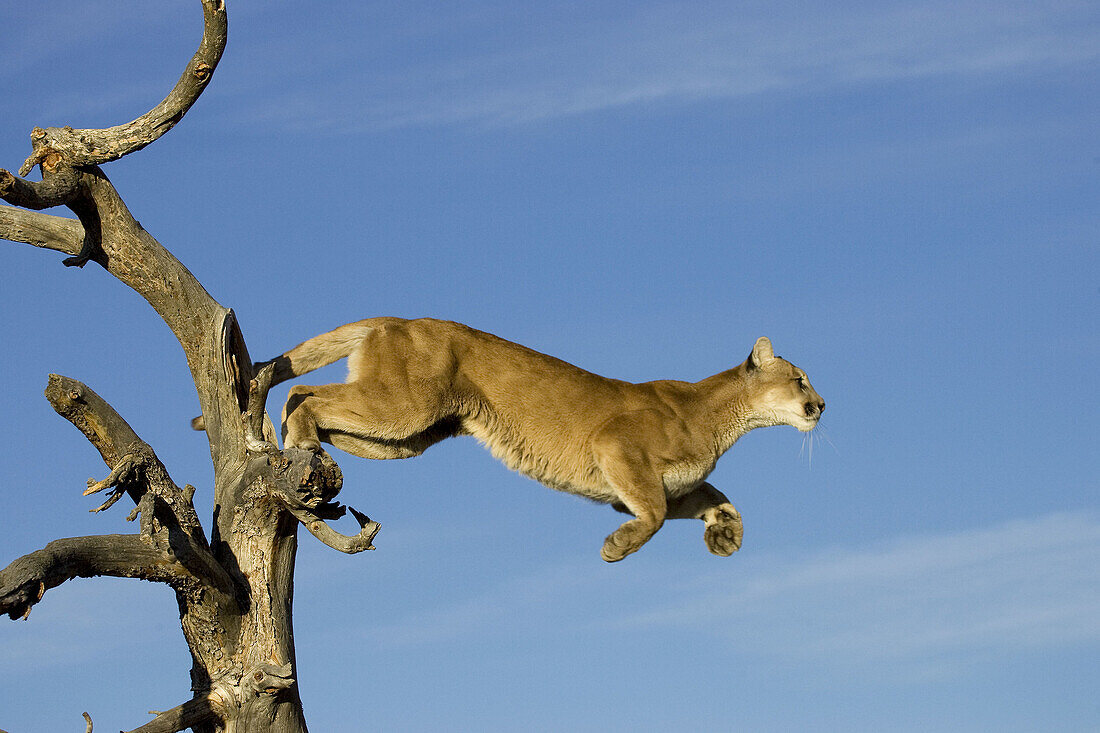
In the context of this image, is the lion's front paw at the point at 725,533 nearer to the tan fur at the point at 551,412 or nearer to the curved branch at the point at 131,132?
the tan fur at the point at 551,412

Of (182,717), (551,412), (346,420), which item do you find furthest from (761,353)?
(182,717)

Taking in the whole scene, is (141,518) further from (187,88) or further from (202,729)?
(187,88)

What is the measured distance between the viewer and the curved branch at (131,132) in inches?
304

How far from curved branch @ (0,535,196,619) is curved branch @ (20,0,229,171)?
252 cm

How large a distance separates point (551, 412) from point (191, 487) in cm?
289

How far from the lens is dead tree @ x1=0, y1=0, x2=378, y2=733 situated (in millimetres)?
7449

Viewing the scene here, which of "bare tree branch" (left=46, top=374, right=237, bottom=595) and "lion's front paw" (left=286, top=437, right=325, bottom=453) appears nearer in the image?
"bare tree branch" (left=46, top=374, right=237, bottom=595)

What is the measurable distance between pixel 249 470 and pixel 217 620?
990 millimetres

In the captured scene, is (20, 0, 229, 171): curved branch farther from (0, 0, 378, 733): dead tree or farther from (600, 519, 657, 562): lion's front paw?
(600, 519, 657, 562): lion's front paw

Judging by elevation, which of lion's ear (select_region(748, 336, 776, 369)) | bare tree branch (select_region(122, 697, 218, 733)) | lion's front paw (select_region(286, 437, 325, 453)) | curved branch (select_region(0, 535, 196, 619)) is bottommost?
bare tree branch (select_region(122, 697, 218, 733))

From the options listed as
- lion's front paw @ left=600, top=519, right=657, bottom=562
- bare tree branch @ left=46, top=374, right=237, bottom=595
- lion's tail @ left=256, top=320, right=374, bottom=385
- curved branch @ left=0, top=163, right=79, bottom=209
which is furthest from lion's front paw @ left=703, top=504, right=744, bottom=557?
curved branch @ left=0, top=163, right=79, bottom=209

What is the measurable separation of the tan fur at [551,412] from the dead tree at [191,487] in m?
0.52

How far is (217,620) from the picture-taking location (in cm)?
781

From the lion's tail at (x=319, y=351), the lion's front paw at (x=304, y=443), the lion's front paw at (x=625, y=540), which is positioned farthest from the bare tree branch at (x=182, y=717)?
the lion's front paw at (x=625, y=540)
